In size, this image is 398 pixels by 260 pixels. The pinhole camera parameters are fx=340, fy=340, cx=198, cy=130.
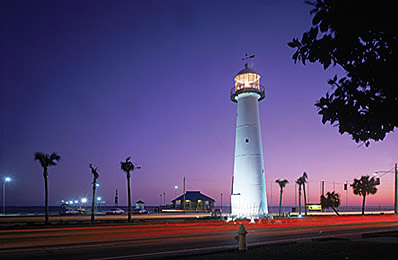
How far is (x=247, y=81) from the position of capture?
115 ft

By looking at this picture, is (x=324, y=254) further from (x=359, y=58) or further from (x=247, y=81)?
(x=247, y=81)

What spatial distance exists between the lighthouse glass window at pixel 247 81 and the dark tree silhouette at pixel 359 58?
2772 centimetres

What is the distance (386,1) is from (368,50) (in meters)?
1.28

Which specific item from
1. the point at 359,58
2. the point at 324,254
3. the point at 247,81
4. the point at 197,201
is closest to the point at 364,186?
the point at 197,201

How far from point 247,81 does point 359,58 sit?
28795mm

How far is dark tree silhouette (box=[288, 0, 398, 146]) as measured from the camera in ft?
18.1

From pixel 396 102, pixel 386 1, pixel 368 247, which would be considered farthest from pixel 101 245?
pixel 386 1

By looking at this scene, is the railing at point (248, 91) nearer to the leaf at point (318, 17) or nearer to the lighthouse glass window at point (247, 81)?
the lighthouse glass window at point (247, 81)

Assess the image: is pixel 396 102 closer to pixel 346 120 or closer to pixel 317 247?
pixel 346 120

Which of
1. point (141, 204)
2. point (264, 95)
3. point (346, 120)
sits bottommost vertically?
point (141, 204)

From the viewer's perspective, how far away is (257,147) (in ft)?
110

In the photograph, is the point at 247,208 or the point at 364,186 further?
the point at 364,186

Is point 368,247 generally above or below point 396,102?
below

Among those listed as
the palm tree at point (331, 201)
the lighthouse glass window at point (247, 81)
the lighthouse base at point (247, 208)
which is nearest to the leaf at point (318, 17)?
the lighthouse base at point (247, 208)
